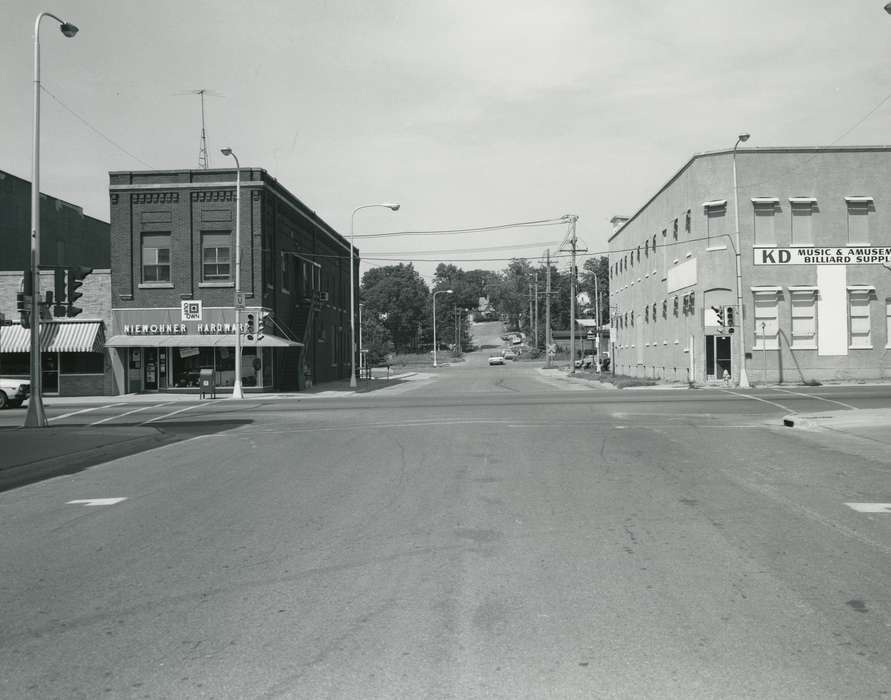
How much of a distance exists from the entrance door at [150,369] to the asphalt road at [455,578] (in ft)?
90.4

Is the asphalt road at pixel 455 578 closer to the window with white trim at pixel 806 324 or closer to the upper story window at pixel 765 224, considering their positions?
the window with white trim at pixel 806 324

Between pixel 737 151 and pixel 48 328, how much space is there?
108 feet

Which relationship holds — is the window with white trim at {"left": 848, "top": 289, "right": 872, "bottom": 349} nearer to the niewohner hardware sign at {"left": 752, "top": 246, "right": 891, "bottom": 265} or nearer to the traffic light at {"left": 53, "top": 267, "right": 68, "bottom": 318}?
the niewohner hardware sign at {"left": 752, "top": 246, "right": 891, "bottom": 265}

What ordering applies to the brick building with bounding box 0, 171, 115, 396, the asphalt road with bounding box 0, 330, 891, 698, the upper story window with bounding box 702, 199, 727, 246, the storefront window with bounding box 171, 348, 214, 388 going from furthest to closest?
the upper story window with bounding box 702, 199, 727, 246 → the storefront window with bounding box 171, 348, 214, 388 → the brick building with bounding box 0, 171, 115, 396 → the asphalt road with bounding box 0, 330, 891, 698

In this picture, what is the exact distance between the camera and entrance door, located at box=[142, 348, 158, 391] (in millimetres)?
39781

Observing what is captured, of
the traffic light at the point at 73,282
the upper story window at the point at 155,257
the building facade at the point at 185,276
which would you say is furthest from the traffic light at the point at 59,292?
the upper story window at the point at 155,257

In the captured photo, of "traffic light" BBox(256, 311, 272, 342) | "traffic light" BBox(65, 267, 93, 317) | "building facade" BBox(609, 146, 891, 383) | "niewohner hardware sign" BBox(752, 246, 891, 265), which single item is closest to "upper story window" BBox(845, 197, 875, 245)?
"building facade" BBox(609, 146, 891, 383)

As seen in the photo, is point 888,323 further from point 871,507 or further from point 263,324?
point 871,507

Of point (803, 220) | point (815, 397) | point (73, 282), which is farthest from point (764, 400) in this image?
point (73, 282)

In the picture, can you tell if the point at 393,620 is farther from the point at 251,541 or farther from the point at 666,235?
the point at 666,235

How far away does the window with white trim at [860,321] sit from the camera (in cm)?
3931

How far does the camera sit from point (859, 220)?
39.3 metres

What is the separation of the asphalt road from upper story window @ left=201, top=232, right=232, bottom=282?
2689 cm

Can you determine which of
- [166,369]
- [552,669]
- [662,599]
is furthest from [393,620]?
[166,369]
